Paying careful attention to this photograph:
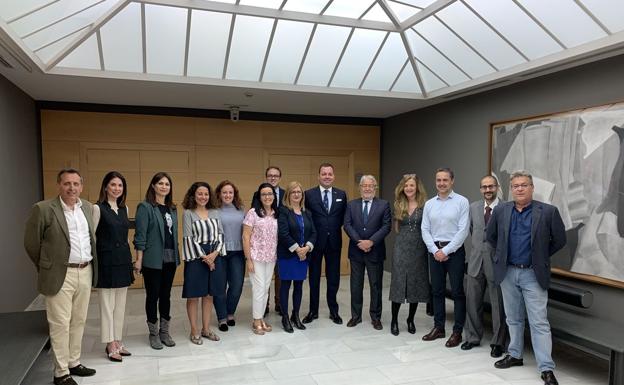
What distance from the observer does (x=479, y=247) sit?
392 cm

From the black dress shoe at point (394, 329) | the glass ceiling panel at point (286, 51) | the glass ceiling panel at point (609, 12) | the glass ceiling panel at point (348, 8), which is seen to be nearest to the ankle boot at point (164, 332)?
the black dress shoe at point (394, 329)

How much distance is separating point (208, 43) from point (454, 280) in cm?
339

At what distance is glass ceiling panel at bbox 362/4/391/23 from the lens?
4398 mm

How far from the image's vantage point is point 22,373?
9.06 ft

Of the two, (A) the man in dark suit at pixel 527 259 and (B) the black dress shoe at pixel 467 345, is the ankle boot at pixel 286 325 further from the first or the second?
(A) the man in dark suit at pixel 527 259

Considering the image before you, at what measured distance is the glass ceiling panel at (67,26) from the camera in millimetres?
3656

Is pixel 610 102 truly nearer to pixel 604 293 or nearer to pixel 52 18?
pixel 604 293

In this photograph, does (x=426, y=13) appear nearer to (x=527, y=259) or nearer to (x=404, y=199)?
(x=404, y=199)

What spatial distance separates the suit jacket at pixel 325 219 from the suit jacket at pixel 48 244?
2.39 meters

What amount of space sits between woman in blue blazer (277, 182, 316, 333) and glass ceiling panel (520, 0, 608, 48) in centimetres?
264

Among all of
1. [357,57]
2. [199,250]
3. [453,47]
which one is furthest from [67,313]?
[453,47]

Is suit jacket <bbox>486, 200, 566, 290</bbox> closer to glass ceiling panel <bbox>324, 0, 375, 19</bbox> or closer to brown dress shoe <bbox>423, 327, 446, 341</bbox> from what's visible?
brown dress shoe <bbox>423, 327, 446, 341</bbox>

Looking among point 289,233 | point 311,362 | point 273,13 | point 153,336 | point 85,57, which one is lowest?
point 311,362

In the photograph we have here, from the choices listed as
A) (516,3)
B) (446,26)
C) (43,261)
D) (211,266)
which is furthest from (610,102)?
(43,261)
